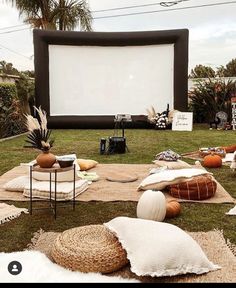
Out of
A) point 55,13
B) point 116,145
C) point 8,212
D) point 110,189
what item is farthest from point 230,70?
point 8,212

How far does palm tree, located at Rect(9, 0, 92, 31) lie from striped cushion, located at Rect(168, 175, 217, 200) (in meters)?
12.9

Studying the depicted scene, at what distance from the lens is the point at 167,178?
4.06 metres

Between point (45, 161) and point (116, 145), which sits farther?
point (116, 145)

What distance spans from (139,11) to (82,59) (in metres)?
13.8

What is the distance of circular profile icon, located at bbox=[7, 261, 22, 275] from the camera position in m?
2.08

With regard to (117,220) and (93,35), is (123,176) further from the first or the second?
(93,35)

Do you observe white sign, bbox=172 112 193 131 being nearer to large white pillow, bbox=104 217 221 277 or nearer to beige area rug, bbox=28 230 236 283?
beige area rug, bbox=28 230 236 283

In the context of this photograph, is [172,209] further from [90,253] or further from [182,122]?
[182,122]

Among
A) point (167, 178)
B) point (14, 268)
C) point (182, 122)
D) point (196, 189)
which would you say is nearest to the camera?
point (14, 268)

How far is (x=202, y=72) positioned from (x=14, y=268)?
12958 mm

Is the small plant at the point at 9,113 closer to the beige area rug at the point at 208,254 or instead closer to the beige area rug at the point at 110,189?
the beige area rug at the point at 110,189

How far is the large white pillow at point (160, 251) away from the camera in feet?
7.21

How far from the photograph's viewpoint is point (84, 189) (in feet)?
13.7

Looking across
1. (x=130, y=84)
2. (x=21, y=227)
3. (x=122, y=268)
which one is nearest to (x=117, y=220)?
(x=122, y=268)
